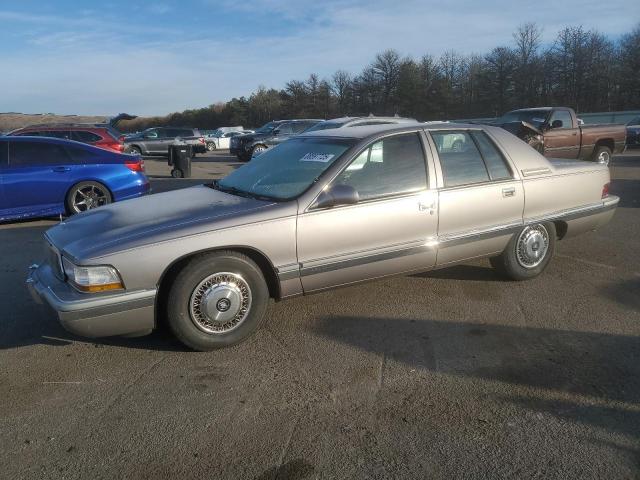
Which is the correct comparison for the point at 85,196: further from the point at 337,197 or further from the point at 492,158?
the point at 492,158

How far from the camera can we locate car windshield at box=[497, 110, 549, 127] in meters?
13.2

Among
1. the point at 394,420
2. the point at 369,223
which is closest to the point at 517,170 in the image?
the point at 369,223

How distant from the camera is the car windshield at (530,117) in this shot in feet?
43.4

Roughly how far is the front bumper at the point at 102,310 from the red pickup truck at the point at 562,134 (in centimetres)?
1128

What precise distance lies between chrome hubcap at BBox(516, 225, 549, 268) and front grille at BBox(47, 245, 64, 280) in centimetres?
384

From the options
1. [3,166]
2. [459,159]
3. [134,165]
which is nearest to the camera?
[459,159]

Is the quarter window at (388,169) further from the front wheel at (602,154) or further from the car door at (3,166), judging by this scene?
the front wheel at (602,154)

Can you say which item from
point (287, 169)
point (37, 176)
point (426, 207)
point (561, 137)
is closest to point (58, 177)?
point (37, 176)

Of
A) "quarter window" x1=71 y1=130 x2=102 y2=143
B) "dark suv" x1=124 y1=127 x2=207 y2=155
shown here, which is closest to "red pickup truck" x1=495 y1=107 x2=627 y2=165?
"quarter window" x1=71 y1=130 x2=102 y2=143

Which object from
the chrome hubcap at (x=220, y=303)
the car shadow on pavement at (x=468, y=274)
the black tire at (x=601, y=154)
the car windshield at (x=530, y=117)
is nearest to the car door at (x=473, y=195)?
the car shadow on pavement at (x=468, y=274)

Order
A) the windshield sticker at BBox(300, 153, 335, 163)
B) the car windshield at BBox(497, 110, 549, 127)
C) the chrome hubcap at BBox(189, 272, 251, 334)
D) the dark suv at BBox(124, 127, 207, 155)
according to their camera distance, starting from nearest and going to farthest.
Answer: the chrome hubcap at BBox(189, 272, 251, 334) → the windshield sticker at BBox(300, 153, 335, 163) → the car windshield at BBox(497, 110, 549, 127) → the dark suv at BBox(124, 127, 207, 155)

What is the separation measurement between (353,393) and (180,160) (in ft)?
44.9

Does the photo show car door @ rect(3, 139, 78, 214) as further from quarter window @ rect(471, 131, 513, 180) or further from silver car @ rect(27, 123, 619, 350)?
quarter window @ rect(471, 131, 513, 180)

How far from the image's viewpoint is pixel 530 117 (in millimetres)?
13727
